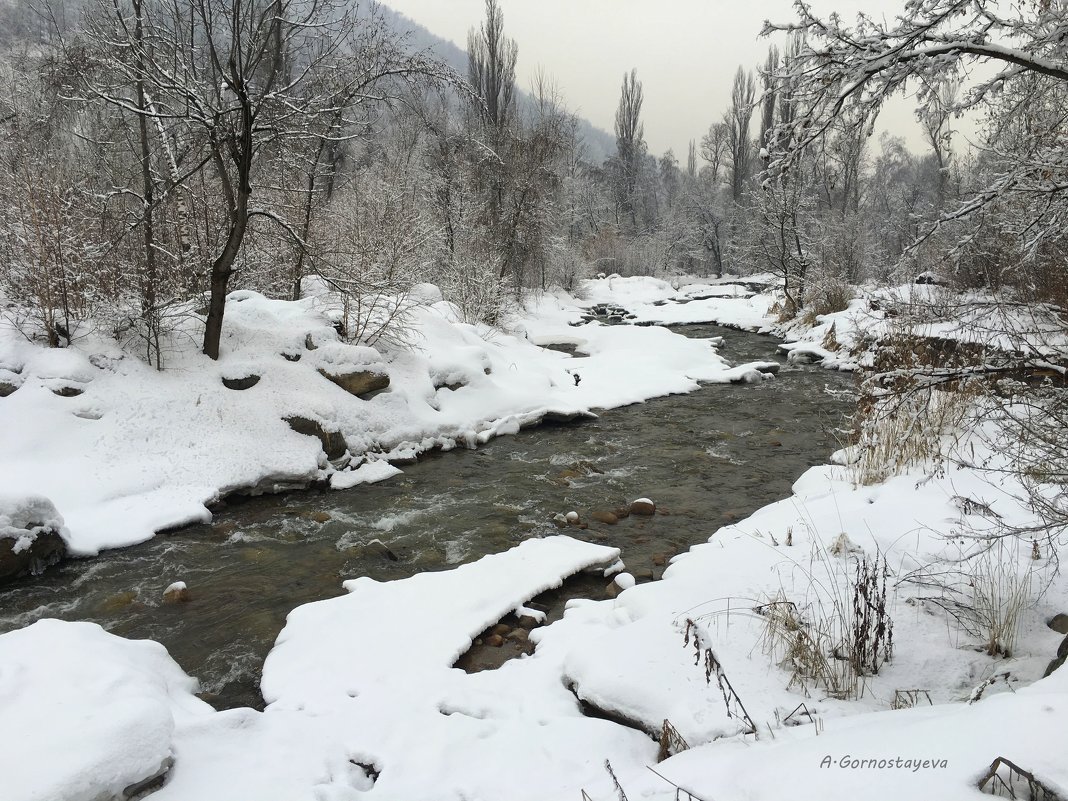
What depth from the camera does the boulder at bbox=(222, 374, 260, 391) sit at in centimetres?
805

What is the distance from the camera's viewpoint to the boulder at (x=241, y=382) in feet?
26.4

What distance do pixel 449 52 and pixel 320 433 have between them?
2864 inches

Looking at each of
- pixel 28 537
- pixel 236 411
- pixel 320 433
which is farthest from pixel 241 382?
pixel 28 537

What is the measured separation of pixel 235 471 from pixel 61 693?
4569mm

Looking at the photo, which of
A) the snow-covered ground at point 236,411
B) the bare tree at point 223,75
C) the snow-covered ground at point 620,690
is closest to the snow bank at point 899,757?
the snow-covered ground at point 620,690

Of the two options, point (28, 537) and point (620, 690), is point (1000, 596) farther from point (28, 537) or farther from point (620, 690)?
point (28, 537)

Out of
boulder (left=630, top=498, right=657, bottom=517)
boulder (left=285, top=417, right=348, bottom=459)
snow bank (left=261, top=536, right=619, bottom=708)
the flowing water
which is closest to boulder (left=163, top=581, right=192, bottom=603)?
the flowing water

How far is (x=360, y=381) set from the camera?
905 centimetres

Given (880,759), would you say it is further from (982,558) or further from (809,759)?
(982,558)

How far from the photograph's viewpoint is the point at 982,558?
360cm

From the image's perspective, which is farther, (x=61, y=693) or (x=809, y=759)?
(x=61, y=693)

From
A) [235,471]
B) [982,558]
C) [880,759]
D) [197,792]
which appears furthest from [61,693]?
[982,558]

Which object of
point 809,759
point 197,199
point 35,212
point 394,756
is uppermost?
point 197,199

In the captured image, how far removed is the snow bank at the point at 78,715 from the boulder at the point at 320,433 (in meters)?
4.62
